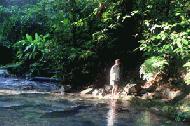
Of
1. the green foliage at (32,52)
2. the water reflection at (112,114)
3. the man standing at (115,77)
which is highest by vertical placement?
the green foliage at (32,52)

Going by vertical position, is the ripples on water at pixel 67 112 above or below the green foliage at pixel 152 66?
below

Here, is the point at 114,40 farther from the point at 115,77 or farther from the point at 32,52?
the point at 32,52

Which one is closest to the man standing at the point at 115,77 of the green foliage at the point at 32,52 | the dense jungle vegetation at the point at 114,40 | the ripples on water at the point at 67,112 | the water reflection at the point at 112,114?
the water reflection at the point at 112,114

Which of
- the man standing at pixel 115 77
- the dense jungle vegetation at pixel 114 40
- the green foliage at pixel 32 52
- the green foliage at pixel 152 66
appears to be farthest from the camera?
the green foliage at pixel 32 52

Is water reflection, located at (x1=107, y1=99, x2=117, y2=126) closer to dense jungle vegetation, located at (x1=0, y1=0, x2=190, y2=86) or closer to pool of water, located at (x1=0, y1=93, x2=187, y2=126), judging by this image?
pool of water, located at (x1=0, y1=93, x2=187, y2=126)

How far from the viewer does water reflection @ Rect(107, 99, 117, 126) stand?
12.7 m

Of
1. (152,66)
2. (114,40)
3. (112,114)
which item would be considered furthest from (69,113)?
(114,40)

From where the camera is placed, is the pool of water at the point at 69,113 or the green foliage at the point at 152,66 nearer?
the pool of water at the point at 69,113

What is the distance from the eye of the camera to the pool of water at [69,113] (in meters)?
12.5

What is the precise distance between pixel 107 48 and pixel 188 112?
7037mm

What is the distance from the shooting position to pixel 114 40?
64.1ft

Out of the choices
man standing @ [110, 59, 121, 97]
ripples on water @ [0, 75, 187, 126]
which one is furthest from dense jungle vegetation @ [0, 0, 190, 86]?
ripples on water @ [0, 75, 187, 126]

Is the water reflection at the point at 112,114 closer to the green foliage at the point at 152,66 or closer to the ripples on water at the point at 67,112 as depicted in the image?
the ripples on water at the point at 67,112

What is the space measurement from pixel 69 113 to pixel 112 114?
1481 millimetres
